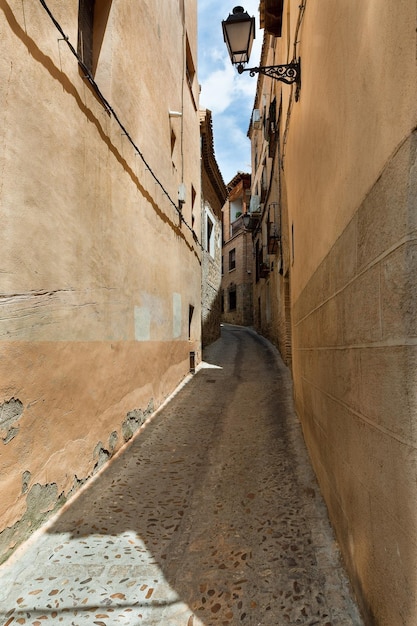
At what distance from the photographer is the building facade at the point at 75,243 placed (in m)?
2.64

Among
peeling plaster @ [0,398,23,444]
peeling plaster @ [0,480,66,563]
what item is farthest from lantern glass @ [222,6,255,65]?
peeling plaster @ [0,480,66,563]

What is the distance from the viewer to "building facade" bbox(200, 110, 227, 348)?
475 inches

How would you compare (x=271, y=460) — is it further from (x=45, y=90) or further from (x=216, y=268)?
(x=216, y=268)

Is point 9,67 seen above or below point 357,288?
above

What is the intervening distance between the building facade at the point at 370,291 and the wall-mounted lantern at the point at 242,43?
5.06ft

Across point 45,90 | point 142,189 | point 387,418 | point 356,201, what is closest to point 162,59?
point 142,189

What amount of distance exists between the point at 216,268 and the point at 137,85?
10177 mm

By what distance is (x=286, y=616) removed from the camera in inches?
82.1

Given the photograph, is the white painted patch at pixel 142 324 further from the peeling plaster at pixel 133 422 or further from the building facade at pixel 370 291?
the building facade at pixel 370 291

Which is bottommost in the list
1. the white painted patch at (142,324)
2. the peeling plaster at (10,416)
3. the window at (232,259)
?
the peeling plaster at (10,416)

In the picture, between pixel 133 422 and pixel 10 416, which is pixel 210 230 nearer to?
pixel 133 422

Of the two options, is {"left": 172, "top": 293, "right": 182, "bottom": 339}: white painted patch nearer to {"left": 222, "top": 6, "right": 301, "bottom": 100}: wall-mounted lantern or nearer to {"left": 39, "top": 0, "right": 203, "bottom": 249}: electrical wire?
{"left": 39, "top": 0, "right": 203, "bottom": 249}: electrical wire

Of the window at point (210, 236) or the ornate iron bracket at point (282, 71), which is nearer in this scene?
the ornate iron bracket at point (282, 71)

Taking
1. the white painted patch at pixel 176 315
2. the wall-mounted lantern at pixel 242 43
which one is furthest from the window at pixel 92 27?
the white painted patch at pixel 176 315
